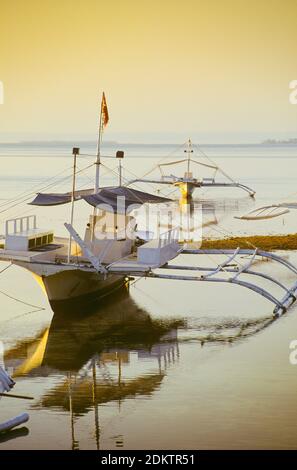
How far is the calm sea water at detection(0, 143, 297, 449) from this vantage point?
18.8 m

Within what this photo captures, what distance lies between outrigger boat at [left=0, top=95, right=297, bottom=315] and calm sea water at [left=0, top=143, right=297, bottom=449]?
31.2 inches

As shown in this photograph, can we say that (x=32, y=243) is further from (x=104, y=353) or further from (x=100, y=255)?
(x=104, y=353)

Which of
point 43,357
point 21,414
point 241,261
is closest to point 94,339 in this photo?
point 43,357

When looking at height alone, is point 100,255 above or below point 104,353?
above

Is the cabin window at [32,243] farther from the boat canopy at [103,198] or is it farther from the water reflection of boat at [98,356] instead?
the water reflection of boat at [98,356]

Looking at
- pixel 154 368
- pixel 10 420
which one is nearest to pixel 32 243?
pixel 154 368

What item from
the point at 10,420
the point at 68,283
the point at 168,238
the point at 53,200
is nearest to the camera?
the point at 10,420

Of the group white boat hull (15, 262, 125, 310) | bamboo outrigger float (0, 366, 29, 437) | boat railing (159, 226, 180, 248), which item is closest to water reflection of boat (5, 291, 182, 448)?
white boat hull (15, 262, 125, 310)

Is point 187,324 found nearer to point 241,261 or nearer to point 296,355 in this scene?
point 296,355

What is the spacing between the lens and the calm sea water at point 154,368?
18.8m

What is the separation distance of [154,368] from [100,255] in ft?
19.3

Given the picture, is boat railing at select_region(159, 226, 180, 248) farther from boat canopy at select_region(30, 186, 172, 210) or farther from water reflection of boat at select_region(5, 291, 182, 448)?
water reflection of boat at select_region(5, 291, 182, 448)

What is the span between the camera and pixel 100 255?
28.2 m

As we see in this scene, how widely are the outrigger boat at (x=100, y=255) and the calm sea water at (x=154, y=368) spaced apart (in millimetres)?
792
